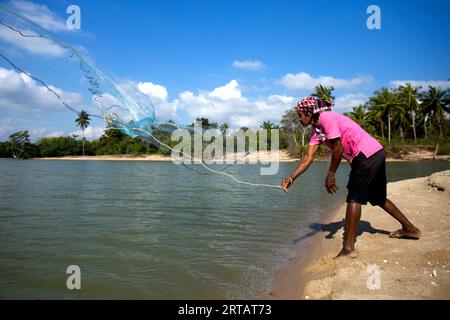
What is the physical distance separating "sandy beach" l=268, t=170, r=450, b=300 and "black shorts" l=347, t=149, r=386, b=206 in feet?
3.01

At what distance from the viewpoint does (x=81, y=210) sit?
1095cm

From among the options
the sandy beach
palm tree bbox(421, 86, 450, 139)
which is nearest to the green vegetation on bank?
palm tree bbox(421, 86, 450, 139)

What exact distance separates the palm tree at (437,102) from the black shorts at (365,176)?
66.7 metres

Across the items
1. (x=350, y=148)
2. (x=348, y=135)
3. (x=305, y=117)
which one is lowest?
(x=350, y=148)

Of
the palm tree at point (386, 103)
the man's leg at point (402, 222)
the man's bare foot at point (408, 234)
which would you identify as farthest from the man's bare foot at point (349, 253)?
the palm tree at point (386, 103)

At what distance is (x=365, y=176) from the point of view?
192 inches

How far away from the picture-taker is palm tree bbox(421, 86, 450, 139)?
60.4m

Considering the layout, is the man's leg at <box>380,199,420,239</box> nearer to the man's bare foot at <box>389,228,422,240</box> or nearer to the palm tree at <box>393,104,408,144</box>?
the man's bare foot at <box>389,228,422,240</box>

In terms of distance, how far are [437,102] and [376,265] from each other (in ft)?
223

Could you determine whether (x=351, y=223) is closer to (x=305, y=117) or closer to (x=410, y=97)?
(x=305, y=117)

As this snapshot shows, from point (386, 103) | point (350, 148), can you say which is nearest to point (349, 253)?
point (350, 148)
